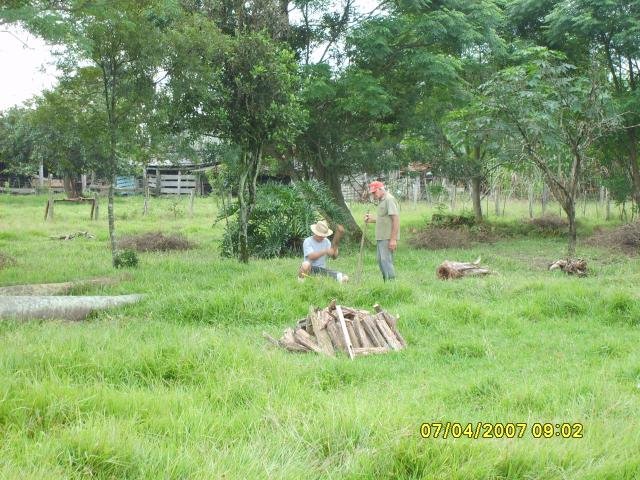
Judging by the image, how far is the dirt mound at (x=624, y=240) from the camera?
632 inches

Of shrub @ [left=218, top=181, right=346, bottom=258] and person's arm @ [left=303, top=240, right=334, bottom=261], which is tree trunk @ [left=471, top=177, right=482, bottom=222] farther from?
person's arm @ [left=303, top=240, right=334, bottom=261]

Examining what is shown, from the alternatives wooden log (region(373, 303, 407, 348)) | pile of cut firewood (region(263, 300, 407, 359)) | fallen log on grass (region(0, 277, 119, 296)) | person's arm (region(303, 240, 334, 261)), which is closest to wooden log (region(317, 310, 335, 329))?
pile of cut firewood (region(263, 300, 407, 359))

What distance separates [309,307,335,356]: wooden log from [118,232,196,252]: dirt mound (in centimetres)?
950

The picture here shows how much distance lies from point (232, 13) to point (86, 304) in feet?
22.9

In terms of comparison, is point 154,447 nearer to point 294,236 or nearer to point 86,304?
point 86,304

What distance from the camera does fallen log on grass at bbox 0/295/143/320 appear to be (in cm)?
818

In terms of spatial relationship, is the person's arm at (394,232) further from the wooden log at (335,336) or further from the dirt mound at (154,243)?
the dirt mound at (154,243)

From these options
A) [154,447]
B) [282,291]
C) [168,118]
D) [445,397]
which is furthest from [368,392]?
[168,118]

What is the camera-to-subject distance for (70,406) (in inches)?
171

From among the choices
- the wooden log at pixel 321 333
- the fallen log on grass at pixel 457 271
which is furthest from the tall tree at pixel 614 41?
the wooden log at pixel 321 333

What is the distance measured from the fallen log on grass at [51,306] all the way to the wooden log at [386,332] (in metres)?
3.50

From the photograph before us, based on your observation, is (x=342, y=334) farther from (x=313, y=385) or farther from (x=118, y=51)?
(x=118, y=51)

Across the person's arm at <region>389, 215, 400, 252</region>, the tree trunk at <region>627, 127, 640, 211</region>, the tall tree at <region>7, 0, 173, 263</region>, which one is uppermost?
the tall tree at <region>7, 0, 173, 263</region>

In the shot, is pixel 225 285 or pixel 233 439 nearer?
pixel 233 439
